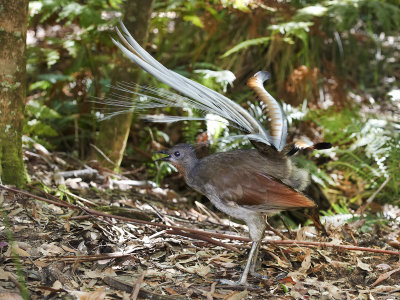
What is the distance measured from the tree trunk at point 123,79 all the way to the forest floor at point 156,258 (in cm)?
93

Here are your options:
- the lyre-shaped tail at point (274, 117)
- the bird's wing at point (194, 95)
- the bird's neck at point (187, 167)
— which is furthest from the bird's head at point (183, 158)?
the lyre-shaped tail at point (274, 117)

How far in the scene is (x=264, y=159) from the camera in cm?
290

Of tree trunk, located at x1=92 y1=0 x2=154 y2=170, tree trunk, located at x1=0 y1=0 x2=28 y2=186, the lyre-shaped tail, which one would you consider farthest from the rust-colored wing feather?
tree trunk, located at x1=92 y1=0 x2=154 y2=170

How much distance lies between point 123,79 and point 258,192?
2.56m

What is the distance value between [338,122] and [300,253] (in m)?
2.66

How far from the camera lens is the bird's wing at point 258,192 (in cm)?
278

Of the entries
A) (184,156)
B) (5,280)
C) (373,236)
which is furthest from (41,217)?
(373,236)

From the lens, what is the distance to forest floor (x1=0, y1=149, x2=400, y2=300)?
252 centimetres

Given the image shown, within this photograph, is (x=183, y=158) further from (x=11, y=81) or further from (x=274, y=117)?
(x=11, y=81)

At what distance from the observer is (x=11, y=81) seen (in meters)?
3.26

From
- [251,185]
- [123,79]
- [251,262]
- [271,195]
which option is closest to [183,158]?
[251,185]

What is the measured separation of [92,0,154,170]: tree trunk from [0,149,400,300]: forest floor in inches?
36.7

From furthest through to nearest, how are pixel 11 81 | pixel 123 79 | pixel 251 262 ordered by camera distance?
pixel 123 79 → pixel 11 81 → pixel 251 262

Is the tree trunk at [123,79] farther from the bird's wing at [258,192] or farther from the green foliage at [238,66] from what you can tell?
the bird's wing at [258,192]
